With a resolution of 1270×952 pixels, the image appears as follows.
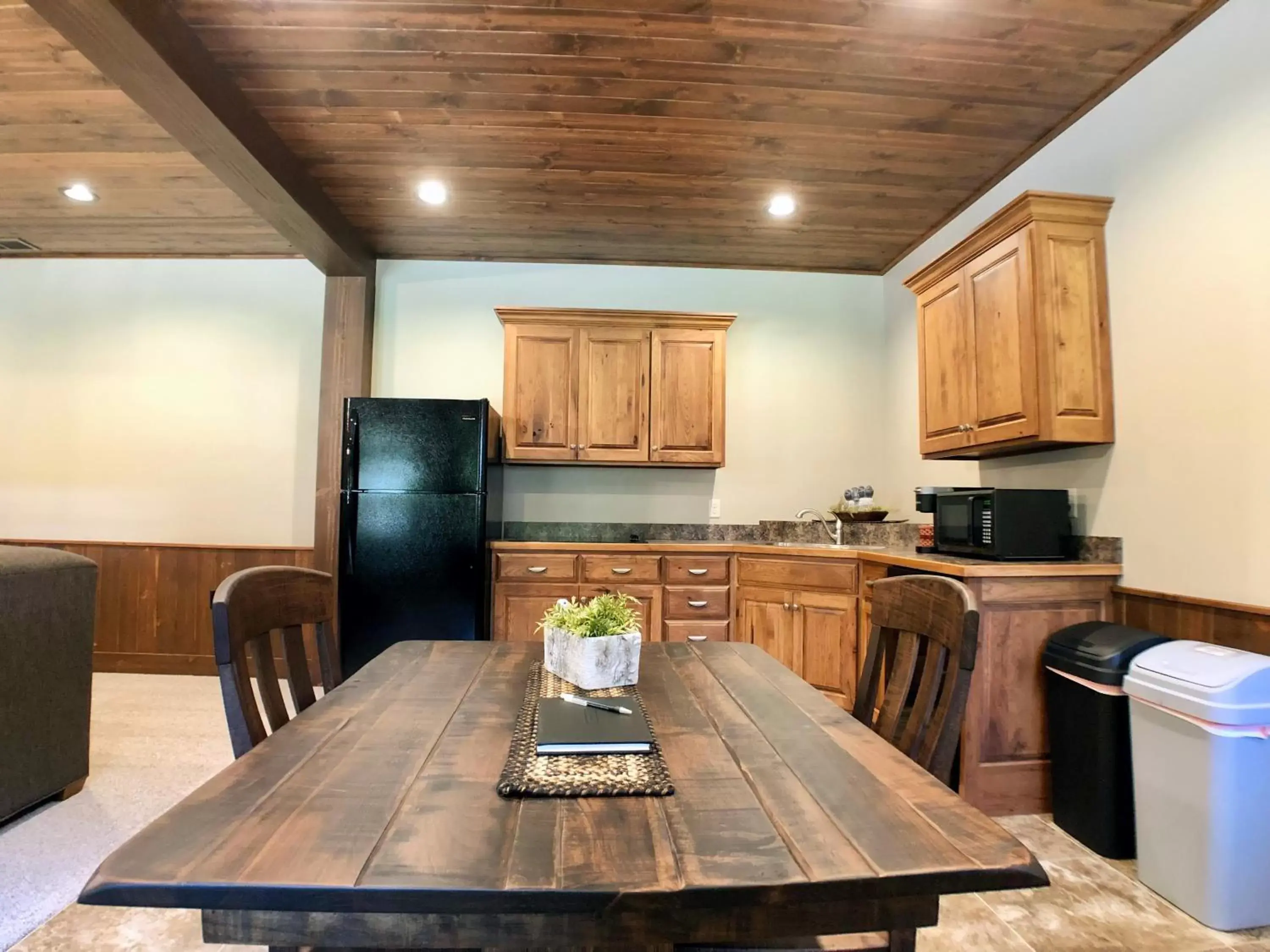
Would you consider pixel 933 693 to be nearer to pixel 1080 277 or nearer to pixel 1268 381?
pixel 1268 381

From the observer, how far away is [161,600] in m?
4.20

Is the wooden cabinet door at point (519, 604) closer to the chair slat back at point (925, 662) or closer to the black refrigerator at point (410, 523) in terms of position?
the black refrigerator at point (410, 523)

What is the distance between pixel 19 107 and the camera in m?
2.75

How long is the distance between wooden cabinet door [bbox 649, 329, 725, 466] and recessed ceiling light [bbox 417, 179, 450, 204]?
135 cm

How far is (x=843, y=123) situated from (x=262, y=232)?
3.39 metres

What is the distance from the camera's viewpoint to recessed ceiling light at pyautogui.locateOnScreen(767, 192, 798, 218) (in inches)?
131

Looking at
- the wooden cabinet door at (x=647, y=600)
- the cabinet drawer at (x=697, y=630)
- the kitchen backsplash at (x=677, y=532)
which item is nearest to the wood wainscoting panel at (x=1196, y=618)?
the kitchen backsplash at (x=677, y=532)

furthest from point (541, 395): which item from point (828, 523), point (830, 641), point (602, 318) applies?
point (830, 641)

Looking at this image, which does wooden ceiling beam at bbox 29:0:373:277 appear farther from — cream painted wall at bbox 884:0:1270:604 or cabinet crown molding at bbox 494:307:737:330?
cream painted wall at bbox 884:0:1270:604

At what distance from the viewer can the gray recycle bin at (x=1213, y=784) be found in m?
1.70

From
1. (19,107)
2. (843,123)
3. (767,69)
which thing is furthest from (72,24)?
(843,123)

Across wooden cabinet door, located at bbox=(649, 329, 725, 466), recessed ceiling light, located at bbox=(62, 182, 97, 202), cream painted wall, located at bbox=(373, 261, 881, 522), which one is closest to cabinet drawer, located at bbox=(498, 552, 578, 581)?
cream painted wall, located at bbox=(373, 261, 881, 522)

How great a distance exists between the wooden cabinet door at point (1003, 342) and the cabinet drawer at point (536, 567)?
207 centimetres

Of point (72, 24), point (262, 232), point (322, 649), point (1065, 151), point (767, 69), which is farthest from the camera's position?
point (262, 232)
